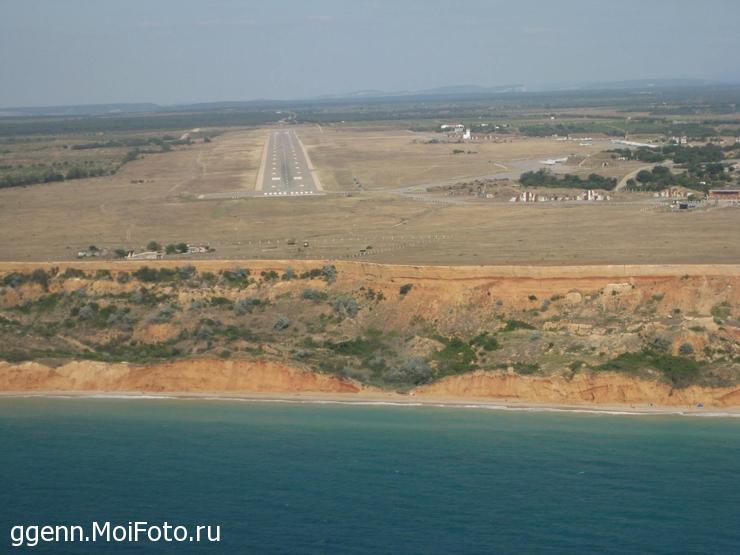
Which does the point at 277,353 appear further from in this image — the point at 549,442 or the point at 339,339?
the point at 549,442

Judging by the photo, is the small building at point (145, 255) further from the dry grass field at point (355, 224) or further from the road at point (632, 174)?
the road at point (632, 174)

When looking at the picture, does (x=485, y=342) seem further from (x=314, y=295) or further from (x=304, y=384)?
(x=314, y=295)

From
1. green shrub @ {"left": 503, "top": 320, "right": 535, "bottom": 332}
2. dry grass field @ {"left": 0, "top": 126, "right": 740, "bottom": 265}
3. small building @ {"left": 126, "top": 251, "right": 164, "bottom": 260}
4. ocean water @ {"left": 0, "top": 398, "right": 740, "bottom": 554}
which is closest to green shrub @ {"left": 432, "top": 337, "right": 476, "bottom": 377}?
green shrub @ {"left": 503, "top": 320, "right": 535, "bottom": 332}

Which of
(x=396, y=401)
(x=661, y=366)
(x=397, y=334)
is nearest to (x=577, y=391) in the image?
(x=661, y=366)

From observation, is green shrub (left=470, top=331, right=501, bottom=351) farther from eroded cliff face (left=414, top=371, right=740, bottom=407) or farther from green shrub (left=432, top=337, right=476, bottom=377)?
eroded cliff face (left=414, top=371, right=740, bottom=407)

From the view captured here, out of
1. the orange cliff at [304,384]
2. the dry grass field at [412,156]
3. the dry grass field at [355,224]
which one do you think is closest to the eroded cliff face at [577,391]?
the orange cliff at [304,384]

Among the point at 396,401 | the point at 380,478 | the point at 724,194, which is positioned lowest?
the point at 396,401

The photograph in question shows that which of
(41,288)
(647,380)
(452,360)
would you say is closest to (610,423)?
(647,380)
